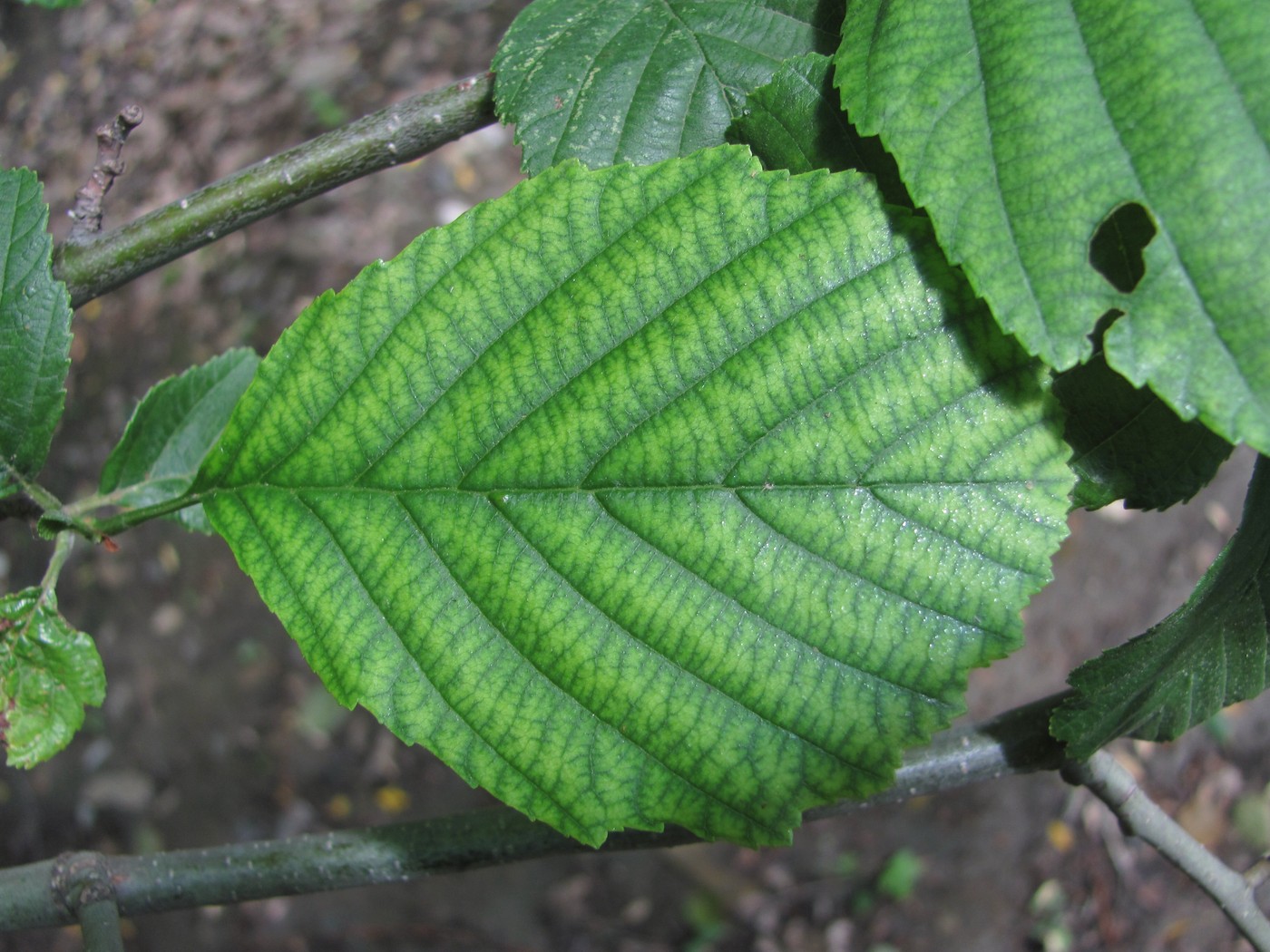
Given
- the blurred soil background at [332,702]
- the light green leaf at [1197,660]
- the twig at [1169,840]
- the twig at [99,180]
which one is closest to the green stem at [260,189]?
the twig at [99,180]

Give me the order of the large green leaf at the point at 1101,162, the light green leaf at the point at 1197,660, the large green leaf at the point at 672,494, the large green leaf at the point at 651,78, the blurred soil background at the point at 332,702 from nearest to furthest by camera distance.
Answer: the large green leaf at the point at 1101,162, the large green leaf at the point at 672,494, the light green leaf at the point at 1197,660, the large green leaf at the point at 651,78, the blurred soil background at the point at 332,702

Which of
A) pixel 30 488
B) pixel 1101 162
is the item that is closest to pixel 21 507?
pixel 30 488

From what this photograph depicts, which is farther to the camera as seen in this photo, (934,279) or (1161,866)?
(1161,866)

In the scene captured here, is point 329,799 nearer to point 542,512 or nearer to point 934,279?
point 542,512

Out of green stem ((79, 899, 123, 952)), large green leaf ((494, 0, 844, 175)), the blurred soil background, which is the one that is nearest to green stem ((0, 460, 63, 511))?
green stem ((79, 899, 123, 952))

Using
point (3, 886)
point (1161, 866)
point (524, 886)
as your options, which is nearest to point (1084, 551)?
point (1161, 866)

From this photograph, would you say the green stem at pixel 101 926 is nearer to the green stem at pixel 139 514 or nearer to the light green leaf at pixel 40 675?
the light green leaf at pixel 40 675
